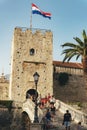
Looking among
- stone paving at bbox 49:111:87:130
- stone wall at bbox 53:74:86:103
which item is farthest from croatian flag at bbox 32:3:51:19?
stone paving at bbox 49:111:87:130

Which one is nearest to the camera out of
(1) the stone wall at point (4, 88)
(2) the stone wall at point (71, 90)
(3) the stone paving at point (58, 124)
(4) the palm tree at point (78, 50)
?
(3) the stone paving at point (58, 124)

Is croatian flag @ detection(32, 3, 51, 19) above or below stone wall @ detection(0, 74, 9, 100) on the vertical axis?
above

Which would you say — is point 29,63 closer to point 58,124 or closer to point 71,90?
point 71,90

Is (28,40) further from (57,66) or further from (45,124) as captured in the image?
(45,124)

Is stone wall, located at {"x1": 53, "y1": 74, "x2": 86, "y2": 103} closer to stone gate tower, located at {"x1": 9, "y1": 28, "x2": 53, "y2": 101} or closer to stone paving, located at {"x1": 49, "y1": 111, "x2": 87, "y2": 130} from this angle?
stone gate tower, located at {"x1": 9, "y1": 28, "x2": 53, "y2": 101}

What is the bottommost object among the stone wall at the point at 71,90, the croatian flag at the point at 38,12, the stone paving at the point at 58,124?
the stone paving at the point at 58,124

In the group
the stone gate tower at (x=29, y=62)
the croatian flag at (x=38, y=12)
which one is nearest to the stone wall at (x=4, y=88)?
the stone gate tower at (x=29, y=62)

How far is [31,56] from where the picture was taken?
49.3m

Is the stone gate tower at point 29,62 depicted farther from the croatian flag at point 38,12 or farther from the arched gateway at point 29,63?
the croatian flag at point 38,12

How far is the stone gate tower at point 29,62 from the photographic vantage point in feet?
158

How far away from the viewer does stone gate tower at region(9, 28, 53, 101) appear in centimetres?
4822

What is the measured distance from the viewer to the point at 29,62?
49094 millimetres

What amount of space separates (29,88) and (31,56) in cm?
439

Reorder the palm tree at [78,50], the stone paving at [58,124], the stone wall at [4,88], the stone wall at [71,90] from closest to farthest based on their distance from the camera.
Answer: the stone paving at [58,124] → the palm tree at [78,50] → the stone wall at [71,90] → the stone wall at [4,88]
